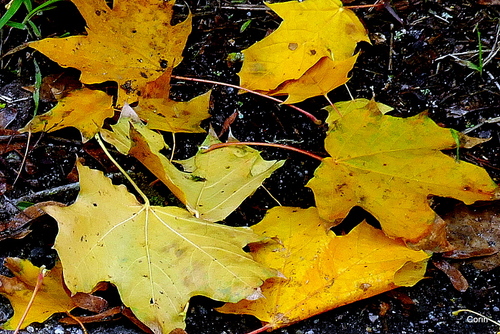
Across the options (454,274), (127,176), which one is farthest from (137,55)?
(454,274)

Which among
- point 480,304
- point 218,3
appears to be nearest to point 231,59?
point 218,3

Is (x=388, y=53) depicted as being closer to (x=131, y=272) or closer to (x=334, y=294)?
(x=334, y=294)

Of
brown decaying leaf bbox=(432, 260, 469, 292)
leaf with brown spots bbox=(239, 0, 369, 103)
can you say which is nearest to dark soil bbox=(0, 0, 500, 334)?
brown decaying leaf bbox=(432, 260, 469, 292)

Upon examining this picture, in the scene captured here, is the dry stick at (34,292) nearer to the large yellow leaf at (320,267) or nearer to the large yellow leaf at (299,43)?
the large yellow leaf at (320,267)

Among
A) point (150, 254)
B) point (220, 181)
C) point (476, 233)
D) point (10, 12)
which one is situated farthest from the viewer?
point (10, 12)

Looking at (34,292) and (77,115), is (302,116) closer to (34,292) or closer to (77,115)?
(77,115)

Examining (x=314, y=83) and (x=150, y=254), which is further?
(x=314, y=83)
